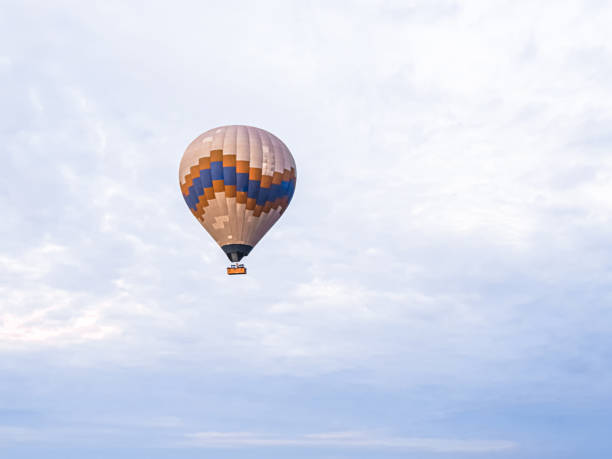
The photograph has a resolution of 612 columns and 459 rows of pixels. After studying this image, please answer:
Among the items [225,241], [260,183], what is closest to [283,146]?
[260,183]

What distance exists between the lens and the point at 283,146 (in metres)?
76.9

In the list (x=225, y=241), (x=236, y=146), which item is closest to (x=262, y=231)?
(x=225, y=241)

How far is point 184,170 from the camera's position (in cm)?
7594

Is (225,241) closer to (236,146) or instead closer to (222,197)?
(222,197)

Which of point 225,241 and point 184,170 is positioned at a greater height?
point 184,170

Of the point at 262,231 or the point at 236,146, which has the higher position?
the point at 236,146

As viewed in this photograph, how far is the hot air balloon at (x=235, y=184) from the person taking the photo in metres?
73.1

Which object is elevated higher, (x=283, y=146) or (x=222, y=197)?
(x=283, y=146)

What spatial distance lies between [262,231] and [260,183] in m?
4.90

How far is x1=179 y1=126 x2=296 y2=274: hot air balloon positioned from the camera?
7306cm

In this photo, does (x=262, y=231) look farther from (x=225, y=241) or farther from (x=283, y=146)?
(x=283, y=146)

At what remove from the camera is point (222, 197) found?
240 feet

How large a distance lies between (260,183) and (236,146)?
13.3 ft

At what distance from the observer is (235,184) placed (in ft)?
240
